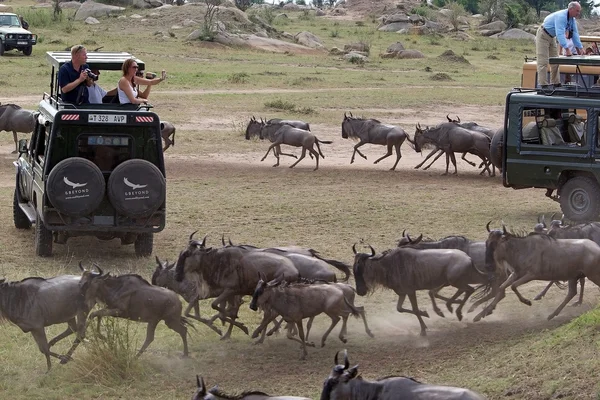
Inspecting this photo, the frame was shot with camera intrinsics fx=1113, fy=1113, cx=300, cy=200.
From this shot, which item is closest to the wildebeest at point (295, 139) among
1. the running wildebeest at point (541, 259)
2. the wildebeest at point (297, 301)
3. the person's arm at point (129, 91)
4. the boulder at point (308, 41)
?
the person's arm at point (129, 91)

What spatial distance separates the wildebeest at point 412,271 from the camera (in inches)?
410

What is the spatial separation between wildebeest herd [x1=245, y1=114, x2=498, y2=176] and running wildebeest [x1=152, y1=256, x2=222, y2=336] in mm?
10716

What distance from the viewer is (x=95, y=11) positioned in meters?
59.6

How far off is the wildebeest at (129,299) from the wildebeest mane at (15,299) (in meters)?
0.43

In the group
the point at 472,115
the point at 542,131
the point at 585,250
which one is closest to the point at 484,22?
the point at 472,115

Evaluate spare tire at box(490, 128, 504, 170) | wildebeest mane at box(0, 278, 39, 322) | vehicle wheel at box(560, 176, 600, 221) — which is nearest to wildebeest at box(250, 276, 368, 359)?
wildebeest mane at box(0, 278, 39, 322)

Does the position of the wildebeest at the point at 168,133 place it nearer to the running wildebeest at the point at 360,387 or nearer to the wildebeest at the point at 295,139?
the wildebeest at the point at 295,139

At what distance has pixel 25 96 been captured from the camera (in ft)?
95.5

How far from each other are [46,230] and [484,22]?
69430 millimetres

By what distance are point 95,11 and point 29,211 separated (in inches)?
1852

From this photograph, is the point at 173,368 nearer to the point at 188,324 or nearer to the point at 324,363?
the point at 188,324

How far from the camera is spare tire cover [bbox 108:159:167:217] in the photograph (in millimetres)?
12508

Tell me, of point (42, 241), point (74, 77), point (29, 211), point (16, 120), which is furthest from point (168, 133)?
point (42, 241)

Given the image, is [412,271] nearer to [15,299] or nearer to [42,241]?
[15,299]
